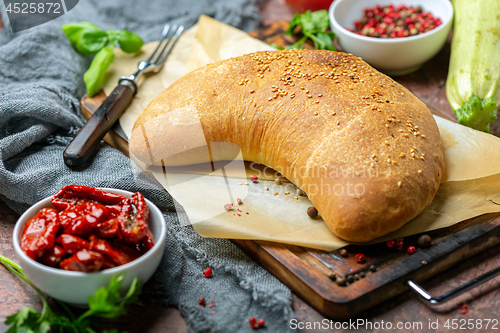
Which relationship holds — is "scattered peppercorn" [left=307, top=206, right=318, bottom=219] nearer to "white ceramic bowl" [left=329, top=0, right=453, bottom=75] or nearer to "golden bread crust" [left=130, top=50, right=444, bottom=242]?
"golden bread crust" [left=130, top=50, right=444, bottom=242]

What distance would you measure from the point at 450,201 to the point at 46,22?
280cm

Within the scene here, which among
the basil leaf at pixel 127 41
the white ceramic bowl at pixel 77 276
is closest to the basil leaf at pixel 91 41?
the basil leaf at pixel 127 41

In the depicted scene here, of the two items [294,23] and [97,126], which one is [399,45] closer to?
[294,23]

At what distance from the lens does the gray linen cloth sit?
5.76 feet

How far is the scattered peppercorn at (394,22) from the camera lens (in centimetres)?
299

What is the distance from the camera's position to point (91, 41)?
10.1 ft

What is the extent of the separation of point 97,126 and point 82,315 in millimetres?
1149

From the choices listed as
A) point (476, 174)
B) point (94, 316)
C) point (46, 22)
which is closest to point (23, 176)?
point (94, 316)

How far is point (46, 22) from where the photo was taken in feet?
10.1

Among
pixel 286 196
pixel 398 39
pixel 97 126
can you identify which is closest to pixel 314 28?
pixel 398 39

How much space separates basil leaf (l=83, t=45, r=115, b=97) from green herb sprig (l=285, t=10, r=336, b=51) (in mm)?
1224

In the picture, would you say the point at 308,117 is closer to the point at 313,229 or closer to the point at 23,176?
the point at 313,229

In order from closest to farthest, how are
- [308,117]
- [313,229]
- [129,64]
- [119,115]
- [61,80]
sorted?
[313,229]
[308,117]
[119,115]
[61,80]
[129,64]

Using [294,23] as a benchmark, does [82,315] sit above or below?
below
